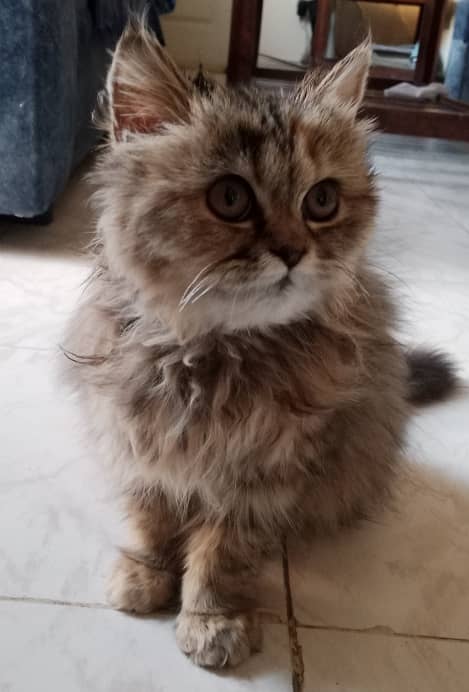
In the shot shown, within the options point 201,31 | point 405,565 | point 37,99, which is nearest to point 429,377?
point 405,565

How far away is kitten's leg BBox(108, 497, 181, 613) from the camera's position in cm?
94

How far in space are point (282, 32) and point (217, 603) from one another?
480 cm

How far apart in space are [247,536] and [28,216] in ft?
4.51

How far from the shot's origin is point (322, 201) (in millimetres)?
882

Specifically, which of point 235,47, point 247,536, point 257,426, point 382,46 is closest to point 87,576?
point 247,536

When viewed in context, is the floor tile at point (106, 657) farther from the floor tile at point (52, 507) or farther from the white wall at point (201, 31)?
the white wall at point (201, 31)

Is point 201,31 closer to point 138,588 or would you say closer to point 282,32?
point 282,32

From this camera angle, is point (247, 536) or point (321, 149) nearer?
point (321, 149)

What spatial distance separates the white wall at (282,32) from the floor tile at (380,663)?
15.3 ft

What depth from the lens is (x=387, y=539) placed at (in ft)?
3.70

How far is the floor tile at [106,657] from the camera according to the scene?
0.85m

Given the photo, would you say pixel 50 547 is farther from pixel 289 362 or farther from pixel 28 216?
pixel 28 216

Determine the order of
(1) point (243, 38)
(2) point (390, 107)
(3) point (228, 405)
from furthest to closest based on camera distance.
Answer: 1. (1) point (243, 38)
2. (2) point (390, 107)
3. (3) point (228, 405)

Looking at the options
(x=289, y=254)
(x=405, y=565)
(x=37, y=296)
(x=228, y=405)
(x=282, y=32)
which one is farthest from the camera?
(x=282, y=32)
